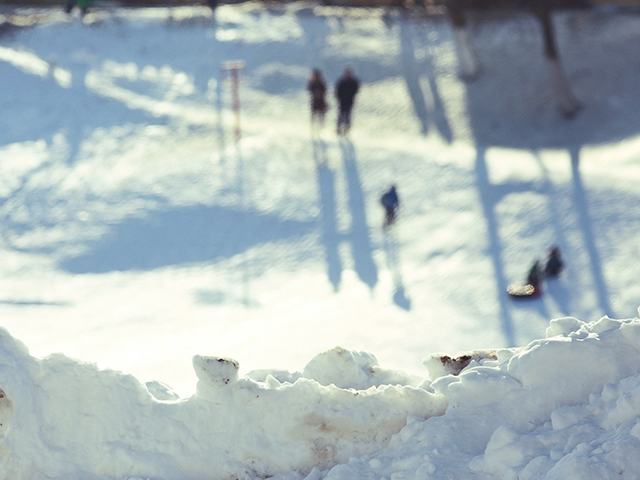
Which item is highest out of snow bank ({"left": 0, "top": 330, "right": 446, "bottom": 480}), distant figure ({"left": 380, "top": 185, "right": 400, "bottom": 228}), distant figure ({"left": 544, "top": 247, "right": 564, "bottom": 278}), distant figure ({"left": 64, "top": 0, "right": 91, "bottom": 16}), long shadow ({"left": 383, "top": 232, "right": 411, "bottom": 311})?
distant figure ({"left": 64, "top": 0, "right": 91, "bottom": 16})

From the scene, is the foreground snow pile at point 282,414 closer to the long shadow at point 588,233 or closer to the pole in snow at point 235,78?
the long shadow at point 588,233

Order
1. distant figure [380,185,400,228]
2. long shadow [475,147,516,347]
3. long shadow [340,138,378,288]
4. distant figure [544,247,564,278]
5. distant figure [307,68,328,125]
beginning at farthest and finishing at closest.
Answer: distant figure [307,68,328,125] → distant figure [380,185,400,228] → long shadow [340,138,378,288] → distant figure [544,247,564,278] → long shadow [475,147,516,347]

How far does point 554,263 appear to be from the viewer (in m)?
10.7

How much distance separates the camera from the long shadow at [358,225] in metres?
11.6

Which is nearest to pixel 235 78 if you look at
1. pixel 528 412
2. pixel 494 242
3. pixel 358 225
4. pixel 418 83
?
pixel 358 225

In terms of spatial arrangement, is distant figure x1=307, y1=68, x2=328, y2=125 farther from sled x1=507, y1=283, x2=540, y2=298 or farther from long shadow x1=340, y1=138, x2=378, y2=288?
sled x1=507, y1=283, x2=540, y2=298

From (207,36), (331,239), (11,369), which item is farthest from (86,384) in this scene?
(207,36)

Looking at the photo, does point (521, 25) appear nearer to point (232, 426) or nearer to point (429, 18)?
point (429, 18)

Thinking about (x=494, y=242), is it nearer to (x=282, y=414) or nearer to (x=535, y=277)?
(x=535, y=277)

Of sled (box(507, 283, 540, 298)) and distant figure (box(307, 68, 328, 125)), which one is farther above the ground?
Result: distant figure (box(307, 68, 328, 125))

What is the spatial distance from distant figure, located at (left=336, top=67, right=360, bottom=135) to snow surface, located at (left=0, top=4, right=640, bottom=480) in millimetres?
527

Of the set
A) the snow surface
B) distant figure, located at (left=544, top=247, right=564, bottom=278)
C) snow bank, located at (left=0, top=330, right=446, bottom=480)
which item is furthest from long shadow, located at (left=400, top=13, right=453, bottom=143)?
snow bank, located at (left=0, top=330, right=446, bottom=480)

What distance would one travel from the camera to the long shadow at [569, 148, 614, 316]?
10.4 m

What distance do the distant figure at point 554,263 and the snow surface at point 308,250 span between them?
223 millimetres
